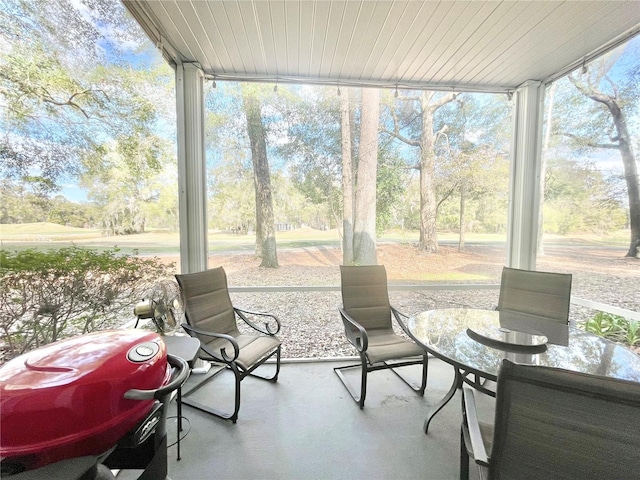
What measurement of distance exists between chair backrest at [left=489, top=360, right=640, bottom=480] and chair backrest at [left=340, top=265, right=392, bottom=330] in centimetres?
174

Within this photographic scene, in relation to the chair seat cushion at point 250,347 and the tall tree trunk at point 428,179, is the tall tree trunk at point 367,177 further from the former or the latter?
the chair seat cushion at point 250,347

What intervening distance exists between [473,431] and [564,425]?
0.41 metres

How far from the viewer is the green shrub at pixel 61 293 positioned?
125 cm

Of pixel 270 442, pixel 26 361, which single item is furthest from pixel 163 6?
pixel 270 442

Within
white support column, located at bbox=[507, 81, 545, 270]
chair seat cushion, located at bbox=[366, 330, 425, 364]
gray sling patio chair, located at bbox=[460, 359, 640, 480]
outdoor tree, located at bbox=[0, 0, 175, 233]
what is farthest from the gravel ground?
gray sling patio chair, located at bbox=[460, 359, 640, 480]

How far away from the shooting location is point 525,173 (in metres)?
2.84

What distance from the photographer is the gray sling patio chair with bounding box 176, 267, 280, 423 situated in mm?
1989

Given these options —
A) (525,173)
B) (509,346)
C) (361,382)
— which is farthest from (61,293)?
(525,173)

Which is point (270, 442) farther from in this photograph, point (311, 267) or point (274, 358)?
point (311, 267)

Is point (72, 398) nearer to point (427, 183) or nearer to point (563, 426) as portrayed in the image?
point (563, 426)

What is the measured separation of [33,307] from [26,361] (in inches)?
33.5

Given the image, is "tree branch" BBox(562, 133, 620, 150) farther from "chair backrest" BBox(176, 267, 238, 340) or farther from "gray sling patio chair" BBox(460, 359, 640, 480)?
"chair backrest" BBox(176, 267, 238, 340)

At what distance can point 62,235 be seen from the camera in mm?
1478

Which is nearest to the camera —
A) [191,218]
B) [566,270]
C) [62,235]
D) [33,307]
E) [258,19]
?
[33,307]
